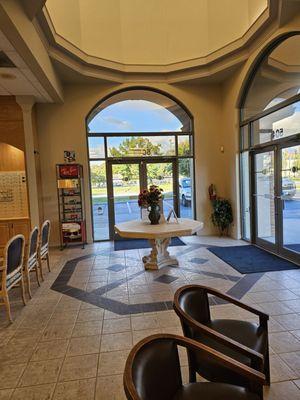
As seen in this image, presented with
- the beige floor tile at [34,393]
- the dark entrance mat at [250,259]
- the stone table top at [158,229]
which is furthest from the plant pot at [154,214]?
the beige floor tile at [34,393]

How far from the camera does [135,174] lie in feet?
23.4

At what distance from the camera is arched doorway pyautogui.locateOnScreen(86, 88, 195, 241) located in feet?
22.7

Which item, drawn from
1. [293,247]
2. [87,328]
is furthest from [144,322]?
[293,247]

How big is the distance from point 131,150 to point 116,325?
487 centimetres

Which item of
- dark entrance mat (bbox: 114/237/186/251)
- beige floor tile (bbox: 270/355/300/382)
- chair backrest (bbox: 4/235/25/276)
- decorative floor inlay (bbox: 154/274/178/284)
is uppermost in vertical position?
chair backrest (bbox: 4/235/25/276)

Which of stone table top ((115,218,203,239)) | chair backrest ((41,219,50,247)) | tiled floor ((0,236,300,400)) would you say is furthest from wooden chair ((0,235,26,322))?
stone table top ((115,218,203,239))

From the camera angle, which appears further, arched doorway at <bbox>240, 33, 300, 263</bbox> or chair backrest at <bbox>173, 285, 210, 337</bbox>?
arched doorway at <bbox>240, 33, 300, 263</bbox>

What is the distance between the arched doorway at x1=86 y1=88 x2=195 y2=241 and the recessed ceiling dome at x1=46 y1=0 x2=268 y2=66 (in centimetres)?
92

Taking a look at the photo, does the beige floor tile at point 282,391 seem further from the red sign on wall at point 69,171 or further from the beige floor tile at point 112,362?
the red sign on wall at point 69,171

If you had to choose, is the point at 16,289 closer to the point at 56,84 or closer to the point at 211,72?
the point at 56,84

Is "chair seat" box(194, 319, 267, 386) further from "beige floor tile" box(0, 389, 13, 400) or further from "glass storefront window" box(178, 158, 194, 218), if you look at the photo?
"glass storefront window" box(178, 158, 194, 218)

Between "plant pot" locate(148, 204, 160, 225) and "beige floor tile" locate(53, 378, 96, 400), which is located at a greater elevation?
"plant pot" locate(148, 204, 160, 225)

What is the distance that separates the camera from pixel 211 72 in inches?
251

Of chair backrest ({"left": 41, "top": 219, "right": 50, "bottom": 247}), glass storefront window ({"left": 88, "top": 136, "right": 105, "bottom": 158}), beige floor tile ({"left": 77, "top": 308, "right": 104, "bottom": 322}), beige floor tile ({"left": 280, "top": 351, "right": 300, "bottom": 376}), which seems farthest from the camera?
glass storefront window ({"left": 88, "top": 136, "right": 105, "bottom": 158})
